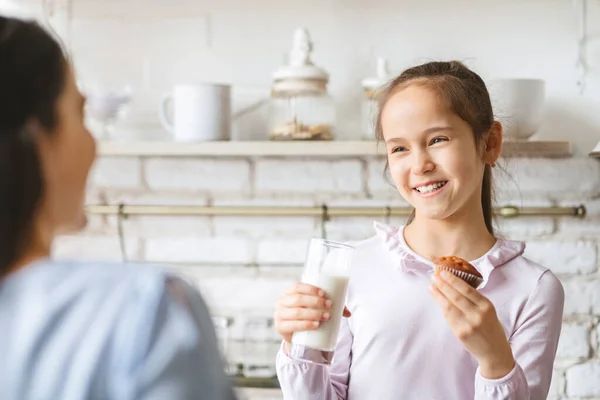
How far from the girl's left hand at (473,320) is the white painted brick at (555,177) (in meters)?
0.82

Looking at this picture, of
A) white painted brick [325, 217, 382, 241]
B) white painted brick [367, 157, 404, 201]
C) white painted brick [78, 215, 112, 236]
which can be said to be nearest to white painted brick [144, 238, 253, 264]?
white painted brick [78, 215, 112, 236]

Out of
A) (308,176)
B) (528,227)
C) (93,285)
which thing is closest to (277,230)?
(308,176)

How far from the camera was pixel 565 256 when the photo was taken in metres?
1.82

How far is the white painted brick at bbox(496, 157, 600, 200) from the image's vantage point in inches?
71.4

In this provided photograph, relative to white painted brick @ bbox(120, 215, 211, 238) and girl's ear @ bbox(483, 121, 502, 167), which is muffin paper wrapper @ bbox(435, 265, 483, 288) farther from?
white painted brick @ bbox(120, 215, 211, 238)

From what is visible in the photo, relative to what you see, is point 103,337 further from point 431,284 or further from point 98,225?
point 98,225

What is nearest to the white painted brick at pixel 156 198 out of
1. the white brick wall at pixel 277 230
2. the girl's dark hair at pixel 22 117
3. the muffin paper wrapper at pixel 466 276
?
the white brick wall at pixel 277 230

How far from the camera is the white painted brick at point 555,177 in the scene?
1.81 metres

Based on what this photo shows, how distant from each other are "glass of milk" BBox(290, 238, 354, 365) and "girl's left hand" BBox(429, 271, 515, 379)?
120mm

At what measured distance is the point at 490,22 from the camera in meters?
1.82

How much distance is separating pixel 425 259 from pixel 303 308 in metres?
0.28

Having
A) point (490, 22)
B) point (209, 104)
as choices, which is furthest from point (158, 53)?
point (490, 22)

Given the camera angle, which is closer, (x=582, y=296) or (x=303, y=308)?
(x=303, y=308)

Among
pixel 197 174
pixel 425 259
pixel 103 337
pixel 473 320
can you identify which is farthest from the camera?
pixel 197 174
